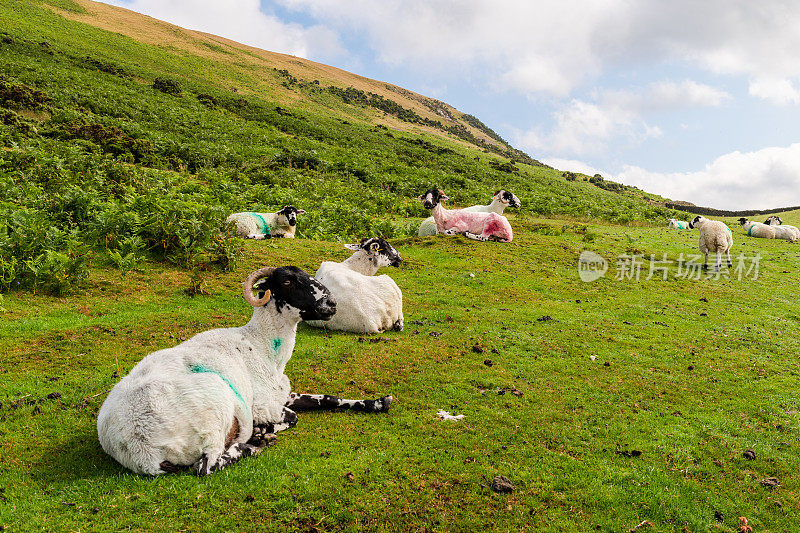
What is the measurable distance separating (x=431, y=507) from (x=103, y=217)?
1263cm

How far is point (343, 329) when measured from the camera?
34.6 ft

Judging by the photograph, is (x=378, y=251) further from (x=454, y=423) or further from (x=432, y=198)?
(x=432, y=198)

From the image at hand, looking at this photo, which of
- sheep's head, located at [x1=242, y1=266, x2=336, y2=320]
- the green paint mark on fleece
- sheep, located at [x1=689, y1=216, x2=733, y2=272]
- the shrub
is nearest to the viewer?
the green paint mark on fleece

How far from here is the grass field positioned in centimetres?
479

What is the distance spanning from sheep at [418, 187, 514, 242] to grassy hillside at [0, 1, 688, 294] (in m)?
2.42

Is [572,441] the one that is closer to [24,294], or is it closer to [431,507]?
[431,507]

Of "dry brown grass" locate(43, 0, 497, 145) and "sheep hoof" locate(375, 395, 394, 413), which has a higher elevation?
"dry brown grass" locate(43, 0, 497, 145)

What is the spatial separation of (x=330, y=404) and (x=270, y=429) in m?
1.06

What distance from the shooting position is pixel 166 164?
2836 centimetres

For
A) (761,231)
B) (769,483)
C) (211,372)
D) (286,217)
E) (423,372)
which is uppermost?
(761,231)

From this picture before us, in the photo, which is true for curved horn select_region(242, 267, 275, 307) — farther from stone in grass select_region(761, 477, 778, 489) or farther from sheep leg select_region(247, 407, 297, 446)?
stone in grass select_region(761, 477, 778, 489)

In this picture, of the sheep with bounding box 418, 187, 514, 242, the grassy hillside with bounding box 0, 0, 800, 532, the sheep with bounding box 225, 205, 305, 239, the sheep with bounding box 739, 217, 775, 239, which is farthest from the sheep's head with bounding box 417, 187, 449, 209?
the sheep with bounding box 739, 217, 775, 239

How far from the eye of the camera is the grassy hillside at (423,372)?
16.1 feet

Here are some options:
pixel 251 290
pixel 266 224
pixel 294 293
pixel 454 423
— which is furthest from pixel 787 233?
pixel 251 290
